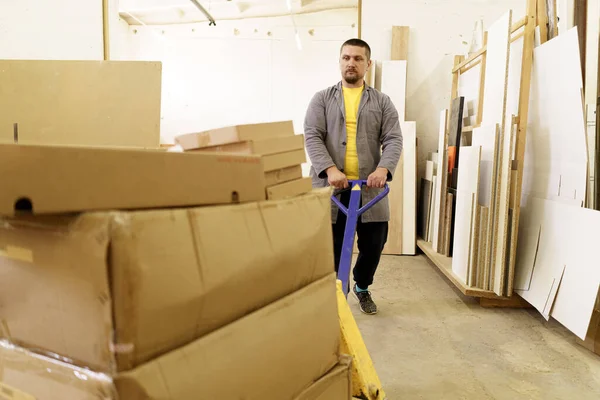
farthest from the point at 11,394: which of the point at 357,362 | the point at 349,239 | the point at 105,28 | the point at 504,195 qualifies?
the point at 504,195

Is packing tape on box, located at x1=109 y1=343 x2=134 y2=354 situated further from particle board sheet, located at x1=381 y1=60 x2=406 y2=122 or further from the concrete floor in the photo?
particle board sheet, located at x1=381 y1=60 x2=406 y2=122

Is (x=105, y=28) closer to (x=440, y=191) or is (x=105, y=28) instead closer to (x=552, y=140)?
(x=552, y=140)

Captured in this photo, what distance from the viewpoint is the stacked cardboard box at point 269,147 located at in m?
0.98

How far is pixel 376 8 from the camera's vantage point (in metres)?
4.46

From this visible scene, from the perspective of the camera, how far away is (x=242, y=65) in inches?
289

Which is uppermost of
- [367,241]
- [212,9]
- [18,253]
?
[212,9]

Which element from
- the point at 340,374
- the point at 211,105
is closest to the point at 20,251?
the point at 340,374

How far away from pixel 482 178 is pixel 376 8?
2.45m

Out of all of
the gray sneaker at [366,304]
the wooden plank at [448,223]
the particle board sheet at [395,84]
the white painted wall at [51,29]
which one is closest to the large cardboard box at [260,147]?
the white painted wall at [51,29]

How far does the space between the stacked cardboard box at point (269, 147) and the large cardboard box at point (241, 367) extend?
252mm

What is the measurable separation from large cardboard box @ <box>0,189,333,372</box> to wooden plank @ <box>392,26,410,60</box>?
3958mm

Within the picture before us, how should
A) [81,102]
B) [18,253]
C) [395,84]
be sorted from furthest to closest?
[395,84], [81,102], [18,253]

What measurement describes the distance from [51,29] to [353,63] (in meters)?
1.60

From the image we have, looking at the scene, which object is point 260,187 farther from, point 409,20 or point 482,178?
point 409,20
